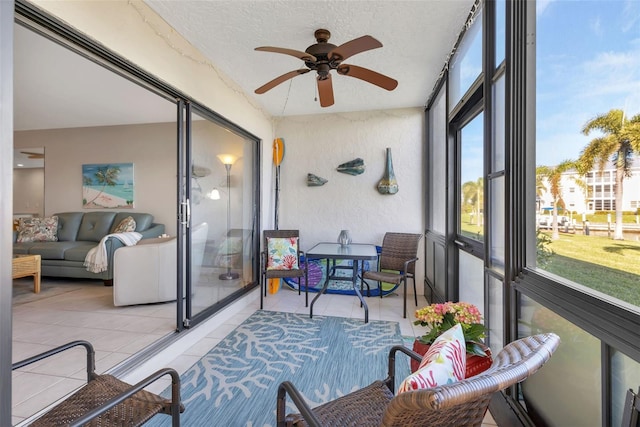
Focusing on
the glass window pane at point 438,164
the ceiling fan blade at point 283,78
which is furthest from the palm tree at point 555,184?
the glass window pane at point 438,164

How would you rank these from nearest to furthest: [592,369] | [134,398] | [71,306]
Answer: [592,369]
[134,398]
[71,306]

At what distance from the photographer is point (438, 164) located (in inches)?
143

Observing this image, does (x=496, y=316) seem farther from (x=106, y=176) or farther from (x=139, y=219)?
(x=106, y=176)

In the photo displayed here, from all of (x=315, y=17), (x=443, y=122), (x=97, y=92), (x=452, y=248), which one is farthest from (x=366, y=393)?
(x=97, y=92)

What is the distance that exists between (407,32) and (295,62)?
3.47 ft

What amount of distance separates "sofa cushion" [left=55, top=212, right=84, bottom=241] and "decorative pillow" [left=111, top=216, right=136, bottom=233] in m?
0.71

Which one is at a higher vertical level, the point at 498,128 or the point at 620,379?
the point at 498,128

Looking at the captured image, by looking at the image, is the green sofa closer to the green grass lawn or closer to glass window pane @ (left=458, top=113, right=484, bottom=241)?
glass window pane @ (left=458, top=113, right=484, bottom=241)

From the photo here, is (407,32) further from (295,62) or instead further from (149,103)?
(149,103)

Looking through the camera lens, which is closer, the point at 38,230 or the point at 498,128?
the point at 498,128

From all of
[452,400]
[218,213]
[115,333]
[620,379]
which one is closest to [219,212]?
[218,213]

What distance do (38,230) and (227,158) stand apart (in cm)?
381

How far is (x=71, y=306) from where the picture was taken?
329 centimetres

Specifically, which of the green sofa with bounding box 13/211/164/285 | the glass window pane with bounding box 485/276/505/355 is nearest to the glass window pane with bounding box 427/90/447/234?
the glass window pane with bounding box 485/276/505/355
